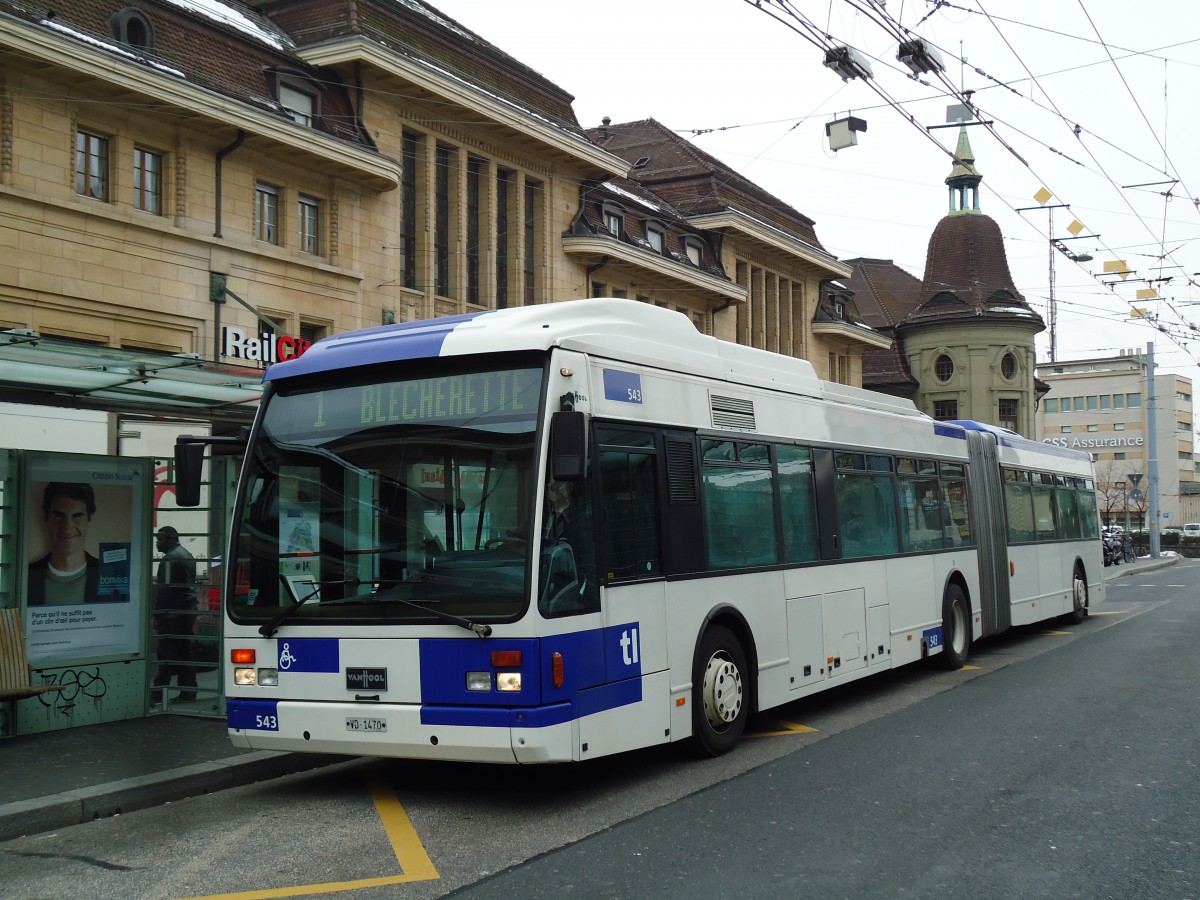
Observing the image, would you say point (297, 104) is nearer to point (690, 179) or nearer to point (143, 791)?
point (143, 791)

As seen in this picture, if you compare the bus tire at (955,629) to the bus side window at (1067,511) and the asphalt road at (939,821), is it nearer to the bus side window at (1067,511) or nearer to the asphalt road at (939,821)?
the asphalt road at (939,821)

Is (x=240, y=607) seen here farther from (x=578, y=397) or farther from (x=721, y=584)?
(x=721, y=584)

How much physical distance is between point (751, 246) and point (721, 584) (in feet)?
118

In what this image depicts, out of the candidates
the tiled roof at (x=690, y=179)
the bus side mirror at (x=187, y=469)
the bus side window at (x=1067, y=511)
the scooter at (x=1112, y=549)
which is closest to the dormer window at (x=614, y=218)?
the tiled roof at (x=690, y=179)

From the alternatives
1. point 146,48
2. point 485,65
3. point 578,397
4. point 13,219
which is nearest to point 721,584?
point 578,397

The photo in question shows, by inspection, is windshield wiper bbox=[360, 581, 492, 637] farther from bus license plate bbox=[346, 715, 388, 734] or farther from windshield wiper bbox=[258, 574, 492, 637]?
bus license plate bbox=[346, 715, 388, 734]

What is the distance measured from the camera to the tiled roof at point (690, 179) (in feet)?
139

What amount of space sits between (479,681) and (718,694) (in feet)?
7.97

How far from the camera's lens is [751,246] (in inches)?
1746

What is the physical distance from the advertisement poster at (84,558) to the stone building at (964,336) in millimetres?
57995

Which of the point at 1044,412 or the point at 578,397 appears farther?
the point at 1044,412

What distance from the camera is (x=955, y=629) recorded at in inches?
583

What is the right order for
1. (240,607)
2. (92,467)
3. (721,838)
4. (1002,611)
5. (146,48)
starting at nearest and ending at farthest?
(721,838), (240,607), (92,467), (1002,611), (146,48)

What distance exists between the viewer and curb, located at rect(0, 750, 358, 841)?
741 cm
